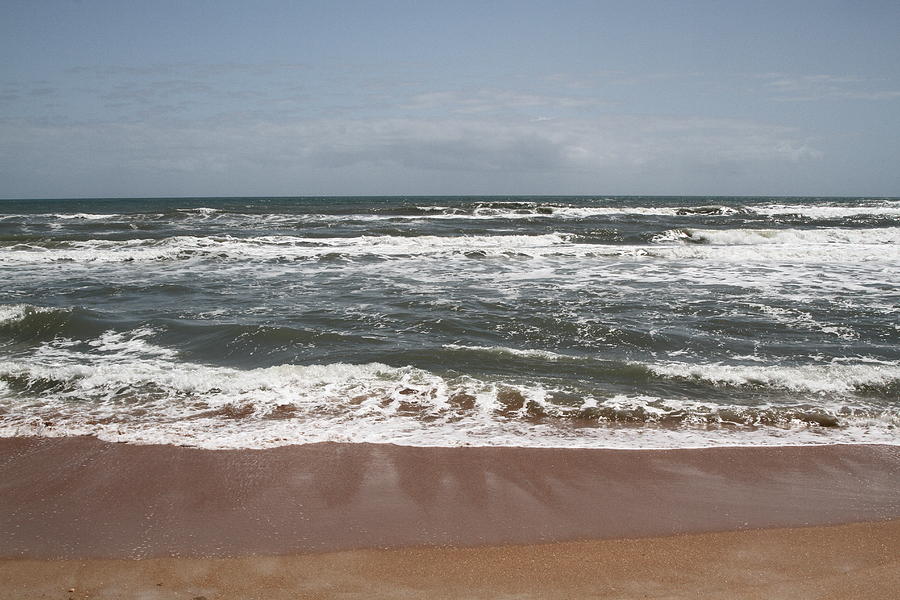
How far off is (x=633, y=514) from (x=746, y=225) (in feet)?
109

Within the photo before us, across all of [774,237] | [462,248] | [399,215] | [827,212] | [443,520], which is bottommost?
[443,520]

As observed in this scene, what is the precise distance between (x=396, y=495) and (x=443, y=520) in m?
0.45

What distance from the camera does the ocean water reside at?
5.27 meters

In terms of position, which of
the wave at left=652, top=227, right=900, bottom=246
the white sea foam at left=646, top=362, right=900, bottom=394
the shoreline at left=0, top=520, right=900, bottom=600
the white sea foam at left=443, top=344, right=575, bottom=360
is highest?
the wave at left=652, top=227, right=900, bottom=246

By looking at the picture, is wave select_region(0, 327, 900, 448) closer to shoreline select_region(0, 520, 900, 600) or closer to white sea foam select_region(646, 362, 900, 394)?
white sea foam select_region(646, 362, 900, 394)

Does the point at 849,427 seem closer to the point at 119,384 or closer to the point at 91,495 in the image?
the point at 91,495

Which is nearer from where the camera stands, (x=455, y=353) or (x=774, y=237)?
(x=455, y=353)

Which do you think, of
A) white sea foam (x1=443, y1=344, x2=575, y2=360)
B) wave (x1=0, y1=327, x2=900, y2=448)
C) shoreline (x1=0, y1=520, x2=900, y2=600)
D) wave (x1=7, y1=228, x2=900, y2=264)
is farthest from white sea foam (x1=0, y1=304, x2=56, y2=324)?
wave (x1=7, y1=228, x2=900, y2=264)

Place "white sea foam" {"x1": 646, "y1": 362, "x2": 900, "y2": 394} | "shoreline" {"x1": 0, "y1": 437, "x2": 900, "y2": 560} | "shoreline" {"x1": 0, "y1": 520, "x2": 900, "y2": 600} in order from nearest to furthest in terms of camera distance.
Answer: "shoreline" {"x1": 0, "y1": 520, "x2": 900, "y2": 600}, "shoreline" {"x1": 0, "y1": 437, "x2": 900, "y2": 560}, "white sea foam" {"x1": 646, "y1": 362, "x2": 900, "y2": 394}

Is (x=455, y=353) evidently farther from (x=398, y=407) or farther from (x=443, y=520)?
(x=443, y=520)

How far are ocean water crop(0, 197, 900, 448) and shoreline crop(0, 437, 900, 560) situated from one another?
1.06 ft

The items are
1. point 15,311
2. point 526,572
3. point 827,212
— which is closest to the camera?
point 526,572

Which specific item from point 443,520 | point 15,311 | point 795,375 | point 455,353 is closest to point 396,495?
point 443,520

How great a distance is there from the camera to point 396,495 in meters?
4.02
